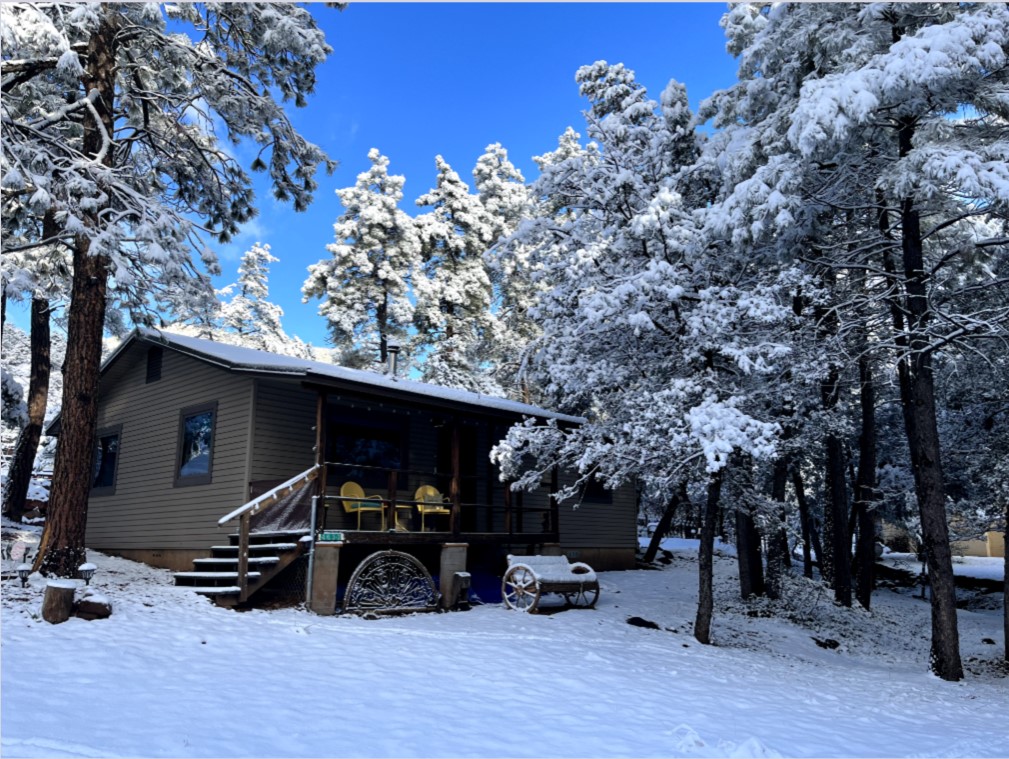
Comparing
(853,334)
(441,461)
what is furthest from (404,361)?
(853,334)

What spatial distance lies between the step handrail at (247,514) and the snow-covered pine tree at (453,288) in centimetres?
1550

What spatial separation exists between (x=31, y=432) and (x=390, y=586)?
11.8 meters

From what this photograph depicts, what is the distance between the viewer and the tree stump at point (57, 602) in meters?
8.64

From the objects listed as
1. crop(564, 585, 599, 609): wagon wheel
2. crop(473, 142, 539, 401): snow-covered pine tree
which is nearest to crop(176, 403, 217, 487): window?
crop(564, 585, 599, 609): wagon wheel

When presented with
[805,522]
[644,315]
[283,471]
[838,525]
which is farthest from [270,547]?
[805,522]

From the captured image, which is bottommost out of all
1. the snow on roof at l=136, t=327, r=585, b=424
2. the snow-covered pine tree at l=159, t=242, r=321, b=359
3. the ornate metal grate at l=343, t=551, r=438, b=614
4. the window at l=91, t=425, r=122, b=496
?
the ornate metal grate at l=343, t=551, r=438, b=614

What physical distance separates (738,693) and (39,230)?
17.8 metres

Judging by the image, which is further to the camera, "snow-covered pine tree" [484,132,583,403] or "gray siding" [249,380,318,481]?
"snow-covered pine tree" [484,132,583,403]

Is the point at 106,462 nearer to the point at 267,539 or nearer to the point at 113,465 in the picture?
the point at 113,465

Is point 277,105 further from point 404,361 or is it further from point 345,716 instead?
point 404,361

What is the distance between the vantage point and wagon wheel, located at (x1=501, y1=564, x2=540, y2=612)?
1305 centimetres

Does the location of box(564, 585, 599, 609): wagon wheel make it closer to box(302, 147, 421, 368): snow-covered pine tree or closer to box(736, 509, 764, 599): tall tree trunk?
box(736, 509, 764, 599): tall tree trunk

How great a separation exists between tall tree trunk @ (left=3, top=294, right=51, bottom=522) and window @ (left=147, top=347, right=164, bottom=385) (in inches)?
163

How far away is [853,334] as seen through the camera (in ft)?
44.4
